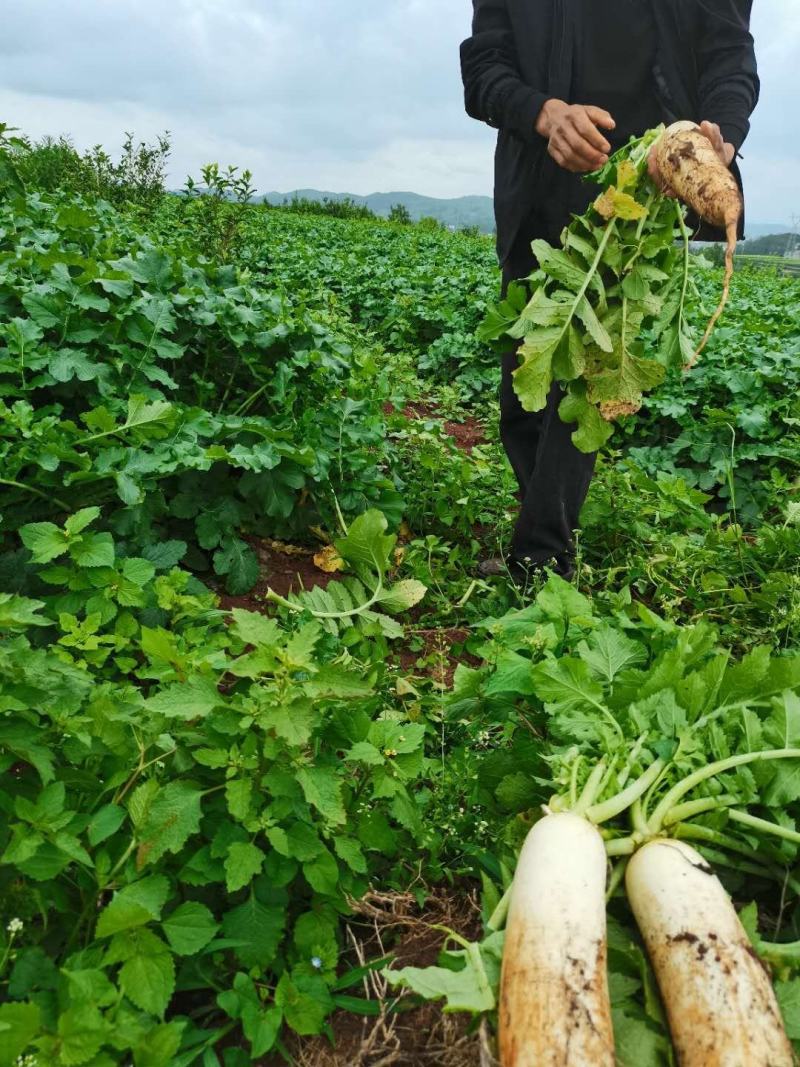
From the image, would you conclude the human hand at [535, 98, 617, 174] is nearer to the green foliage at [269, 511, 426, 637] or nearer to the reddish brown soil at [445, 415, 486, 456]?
the green foliage at [269, 511, 426, 637]

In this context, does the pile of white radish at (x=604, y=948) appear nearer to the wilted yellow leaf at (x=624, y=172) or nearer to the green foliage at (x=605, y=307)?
the green foliage at (x=605, y=307)

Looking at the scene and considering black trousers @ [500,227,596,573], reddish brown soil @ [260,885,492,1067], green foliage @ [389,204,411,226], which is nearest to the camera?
reddish brown soil @ [260,885,492,1067]

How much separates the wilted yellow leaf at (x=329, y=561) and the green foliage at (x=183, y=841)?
1669 millimetres

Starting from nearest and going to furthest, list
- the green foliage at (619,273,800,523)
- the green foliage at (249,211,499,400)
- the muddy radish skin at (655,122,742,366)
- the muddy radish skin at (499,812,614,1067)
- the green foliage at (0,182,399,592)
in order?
the muddy radish skin at (499,812,614,1067)
the muddy radish skin at (655,122,742,366)
the green foliage at (0,182,399,592)
the green foliage at (619,273,800,523)
the green foliage at (249,211,499,400)

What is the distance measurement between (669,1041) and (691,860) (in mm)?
293

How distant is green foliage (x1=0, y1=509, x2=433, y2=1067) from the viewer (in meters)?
1.36

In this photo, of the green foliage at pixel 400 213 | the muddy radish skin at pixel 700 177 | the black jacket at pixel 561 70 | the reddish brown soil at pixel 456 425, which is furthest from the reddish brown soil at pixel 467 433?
the green foliage at pixel 400 213

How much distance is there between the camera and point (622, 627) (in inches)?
88.4

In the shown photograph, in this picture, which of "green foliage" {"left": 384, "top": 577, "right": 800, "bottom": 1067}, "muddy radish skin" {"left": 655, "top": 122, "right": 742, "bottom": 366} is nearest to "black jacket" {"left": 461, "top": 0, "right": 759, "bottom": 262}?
"muddy radish skin" {"left": 655, "top": 122, "right": 742, "bottom": 366}

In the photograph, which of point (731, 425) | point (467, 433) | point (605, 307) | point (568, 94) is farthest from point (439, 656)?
point (467, 433)

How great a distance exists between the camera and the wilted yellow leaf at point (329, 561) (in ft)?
11.5

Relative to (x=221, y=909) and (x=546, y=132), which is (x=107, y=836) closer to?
(x=221, y=909)

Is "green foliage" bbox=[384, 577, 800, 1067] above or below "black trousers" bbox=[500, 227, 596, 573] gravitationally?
below

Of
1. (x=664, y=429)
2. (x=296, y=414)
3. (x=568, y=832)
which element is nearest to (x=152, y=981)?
(x=568, y=832)
